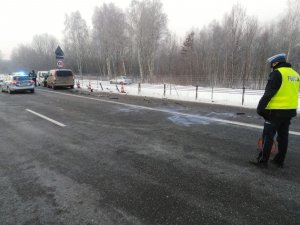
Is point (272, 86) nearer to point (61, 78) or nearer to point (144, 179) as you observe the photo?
point (144, 179)

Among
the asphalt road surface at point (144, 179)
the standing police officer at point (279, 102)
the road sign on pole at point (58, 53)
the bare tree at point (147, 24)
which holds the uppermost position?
the bare tree at point (147, 24)

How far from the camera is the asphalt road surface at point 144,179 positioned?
8.36ft

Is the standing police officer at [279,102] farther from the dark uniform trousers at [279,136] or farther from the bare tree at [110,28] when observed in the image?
the bare tree at [110,28]

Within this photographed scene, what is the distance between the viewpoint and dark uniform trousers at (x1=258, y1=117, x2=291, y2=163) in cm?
363

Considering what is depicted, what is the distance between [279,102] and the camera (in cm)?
354

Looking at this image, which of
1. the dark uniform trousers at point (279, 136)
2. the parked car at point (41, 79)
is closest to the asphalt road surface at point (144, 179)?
the dark uniform trousers at point (279, 136)

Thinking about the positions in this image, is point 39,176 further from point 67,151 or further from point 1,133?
point 1,133

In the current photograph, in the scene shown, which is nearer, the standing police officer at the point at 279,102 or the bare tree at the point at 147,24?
the standing police officer at the point at 279,102

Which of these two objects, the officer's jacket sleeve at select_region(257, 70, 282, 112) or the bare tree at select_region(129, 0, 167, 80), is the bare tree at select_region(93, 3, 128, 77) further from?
the officer's jacket sleeve at select_region(257, 70, 282, 112)

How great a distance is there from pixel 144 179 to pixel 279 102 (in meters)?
2.75

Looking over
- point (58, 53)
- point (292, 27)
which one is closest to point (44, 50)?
point (58, 53)

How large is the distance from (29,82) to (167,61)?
101ft

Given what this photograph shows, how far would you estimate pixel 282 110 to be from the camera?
140 inches

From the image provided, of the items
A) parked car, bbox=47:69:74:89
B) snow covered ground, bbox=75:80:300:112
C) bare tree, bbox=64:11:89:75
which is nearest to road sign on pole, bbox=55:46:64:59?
parked car, bbox=47:69:74:89
